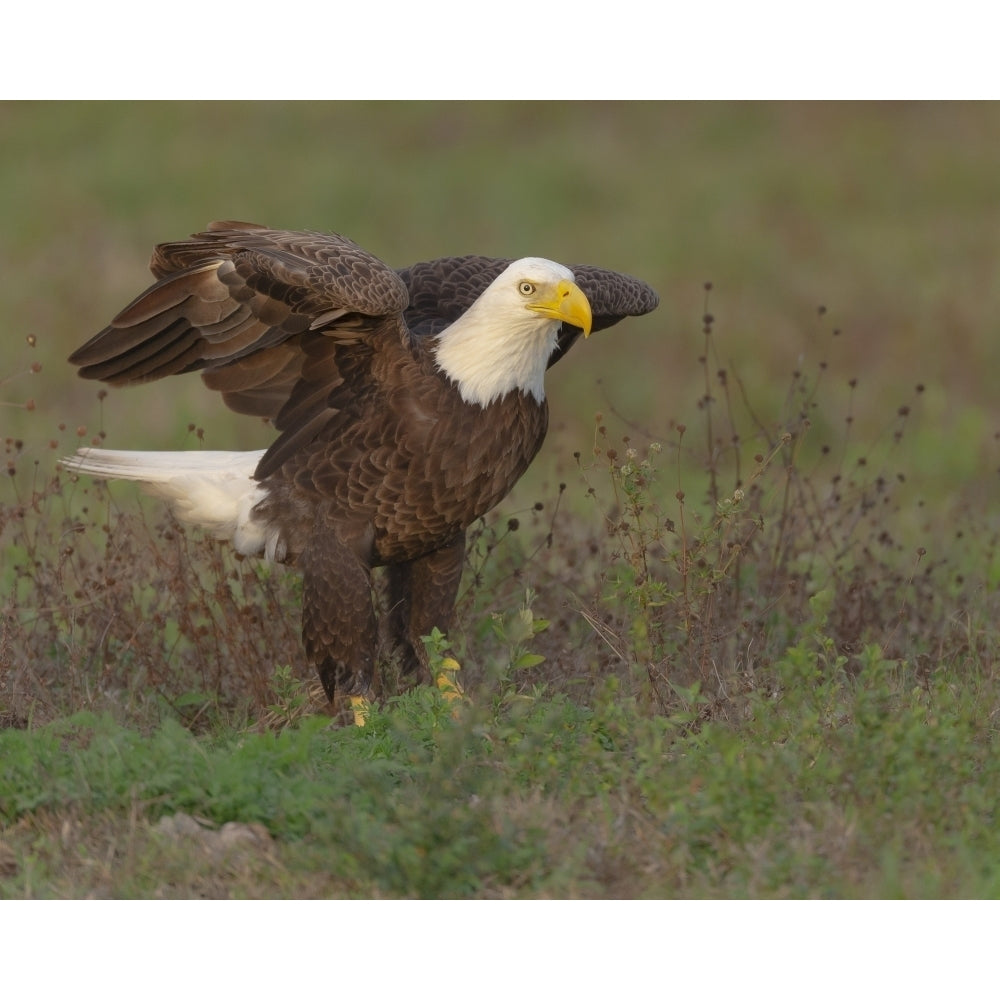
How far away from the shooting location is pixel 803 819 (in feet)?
14.0

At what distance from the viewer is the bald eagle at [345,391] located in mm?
5352

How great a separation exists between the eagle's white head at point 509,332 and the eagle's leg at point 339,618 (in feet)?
2.30

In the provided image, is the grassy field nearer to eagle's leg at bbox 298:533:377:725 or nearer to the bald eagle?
eagle's leg at bbox 298:533:377:725

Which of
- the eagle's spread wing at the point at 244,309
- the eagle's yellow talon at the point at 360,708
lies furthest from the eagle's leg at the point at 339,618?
the eagle's spread wing at the point at 244,309

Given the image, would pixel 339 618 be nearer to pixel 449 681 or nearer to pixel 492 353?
pixel 449 681

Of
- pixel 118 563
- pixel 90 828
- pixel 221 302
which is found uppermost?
pixel 221 302

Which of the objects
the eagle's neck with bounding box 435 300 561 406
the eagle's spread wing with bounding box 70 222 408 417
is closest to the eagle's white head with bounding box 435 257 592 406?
the eagle's neck with bounding box 435 300 561 406

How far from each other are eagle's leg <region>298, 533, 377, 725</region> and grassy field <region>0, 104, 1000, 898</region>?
157mm

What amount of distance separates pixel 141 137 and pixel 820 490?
27.3ft

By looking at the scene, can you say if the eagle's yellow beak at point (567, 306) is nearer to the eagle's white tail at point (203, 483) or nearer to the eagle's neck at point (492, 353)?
the eagle's neck at point (492, 353)

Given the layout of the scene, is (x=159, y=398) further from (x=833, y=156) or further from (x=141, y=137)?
(x=833, y=156)

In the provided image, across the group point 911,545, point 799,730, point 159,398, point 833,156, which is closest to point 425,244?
point 159,398

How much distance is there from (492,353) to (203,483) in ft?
3.90

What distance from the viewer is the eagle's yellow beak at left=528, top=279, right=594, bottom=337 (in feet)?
17.3
